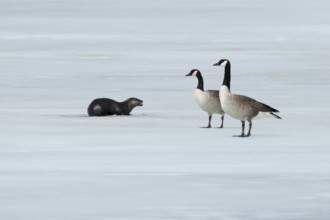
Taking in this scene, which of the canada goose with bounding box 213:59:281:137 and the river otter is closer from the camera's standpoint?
the canada goose with bounding box 213:59:281:137

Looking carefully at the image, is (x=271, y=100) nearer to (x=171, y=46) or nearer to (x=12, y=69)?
(x=12, y=69)

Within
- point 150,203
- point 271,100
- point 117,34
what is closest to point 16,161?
point 150,203

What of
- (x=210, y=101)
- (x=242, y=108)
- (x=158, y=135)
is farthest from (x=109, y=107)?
(x=242, y=108)

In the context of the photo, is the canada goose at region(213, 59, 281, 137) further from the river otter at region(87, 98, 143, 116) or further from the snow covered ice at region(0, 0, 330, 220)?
the river otter at region(87, 98, 143, 116)

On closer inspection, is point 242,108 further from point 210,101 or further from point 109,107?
point 109,107

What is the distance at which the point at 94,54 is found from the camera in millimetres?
30844

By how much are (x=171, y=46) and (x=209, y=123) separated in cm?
1870

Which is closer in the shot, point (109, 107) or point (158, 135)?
point (158, 135)

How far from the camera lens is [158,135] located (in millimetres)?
14227

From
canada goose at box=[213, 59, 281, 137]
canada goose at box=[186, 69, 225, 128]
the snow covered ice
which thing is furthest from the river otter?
canada goose at box=[213, 59, 281, 137]

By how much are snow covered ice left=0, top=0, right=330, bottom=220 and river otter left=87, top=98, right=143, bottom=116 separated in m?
0.19

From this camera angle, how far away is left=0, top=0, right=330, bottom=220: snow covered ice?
955 cm

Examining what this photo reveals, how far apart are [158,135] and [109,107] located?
2.86 m

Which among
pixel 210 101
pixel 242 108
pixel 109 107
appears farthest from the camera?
pixel 109 107
